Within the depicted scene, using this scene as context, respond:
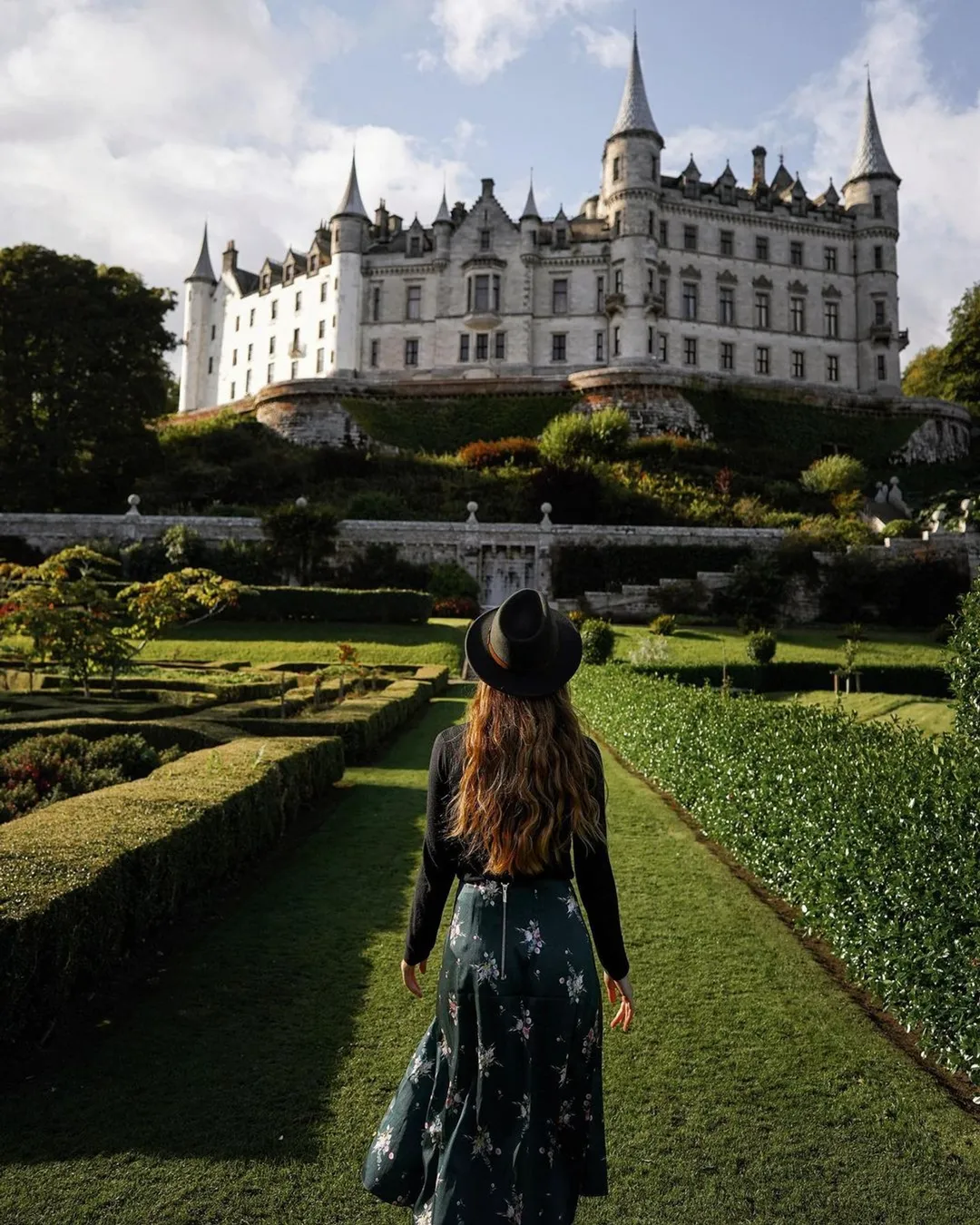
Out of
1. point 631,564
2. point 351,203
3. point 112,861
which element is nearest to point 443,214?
point 351,203

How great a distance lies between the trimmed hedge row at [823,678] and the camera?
21766 millimetres

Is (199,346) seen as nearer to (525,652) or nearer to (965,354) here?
(965,354)

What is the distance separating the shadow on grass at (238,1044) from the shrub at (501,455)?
123 ft

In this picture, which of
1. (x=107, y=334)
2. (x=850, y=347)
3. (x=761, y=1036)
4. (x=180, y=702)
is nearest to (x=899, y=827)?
(x=761, y=1036)

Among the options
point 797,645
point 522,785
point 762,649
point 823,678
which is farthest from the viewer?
point 797,645

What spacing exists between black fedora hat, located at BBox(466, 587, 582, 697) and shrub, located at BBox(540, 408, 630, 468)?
39.9 metres

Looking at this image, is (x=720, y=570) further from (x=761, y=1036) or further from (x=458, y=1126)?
(x=458, y=1126)

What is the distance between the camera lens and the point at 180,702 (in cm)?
1503

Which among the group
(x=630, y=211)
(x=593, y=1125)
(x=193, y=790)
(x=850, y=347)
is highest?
(x=630, y=211)

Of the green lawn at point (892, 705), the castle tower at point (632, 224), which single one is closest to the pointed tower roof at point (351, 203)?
the castle tower at point (632, 224)

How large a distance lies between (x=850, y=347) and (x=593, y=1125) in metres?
62.4

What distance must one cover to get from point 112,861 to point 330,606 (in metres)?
24.4

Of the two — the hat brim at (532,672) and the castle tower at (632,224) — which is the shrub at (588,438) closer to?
the castle tower at (632,224)

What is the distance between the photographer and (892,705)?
62.7ft
